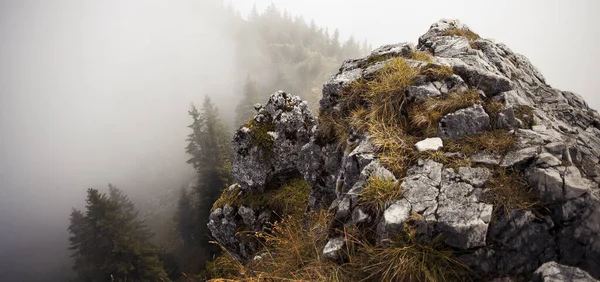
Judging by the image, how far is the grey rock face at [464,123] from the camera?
4.62m

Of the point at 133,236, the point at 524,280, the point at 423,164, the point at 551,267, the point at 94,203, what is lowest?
the point at 133,236

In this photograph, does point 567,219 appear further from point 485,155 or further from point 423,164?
point 423,164

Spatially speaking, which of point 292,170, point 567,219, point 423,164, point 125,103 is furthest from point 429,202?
point 125,103

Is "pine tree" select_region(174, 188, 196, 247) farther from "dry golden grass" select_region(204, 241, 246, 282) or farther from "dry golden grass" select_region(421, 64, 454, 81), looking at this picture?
"dry golden grass" select_region(421, 64, 454, 81)

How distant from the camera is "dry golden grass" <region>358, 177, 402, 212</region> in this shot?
3939 millimetres

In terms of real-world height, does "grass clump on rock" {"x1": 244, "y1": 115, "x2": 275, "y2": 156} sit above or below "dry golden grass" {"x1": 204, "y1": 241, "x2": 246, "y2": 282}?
above

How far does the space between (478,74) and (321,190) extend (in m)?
4.76

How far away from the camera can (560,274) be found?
283 centimetres

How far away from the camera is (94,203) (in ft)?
78.3

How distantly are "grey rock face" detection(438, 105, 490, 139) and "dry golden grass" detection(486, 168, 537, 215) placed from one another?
102 cm

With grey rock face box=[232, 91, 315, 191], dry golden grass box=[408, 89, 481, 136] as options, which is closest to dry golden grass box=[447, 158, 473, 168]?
dry golden grass box=[408, 89, 481, 136]

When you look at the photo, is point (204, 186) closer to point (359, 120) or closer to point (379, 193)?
point (359, 120)

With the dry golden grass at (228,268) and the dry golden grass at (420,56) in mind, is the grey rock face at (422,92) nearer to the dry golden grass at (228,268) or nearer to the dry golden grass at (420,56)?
the dry golden grass at (420,56)

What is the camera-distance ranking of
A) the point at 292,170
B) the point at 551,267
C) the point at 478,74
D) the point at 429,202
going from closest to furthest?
1. the point at 551,267
2. the point at 429,202
3. the point at 478,74
4. the point at 292,170
